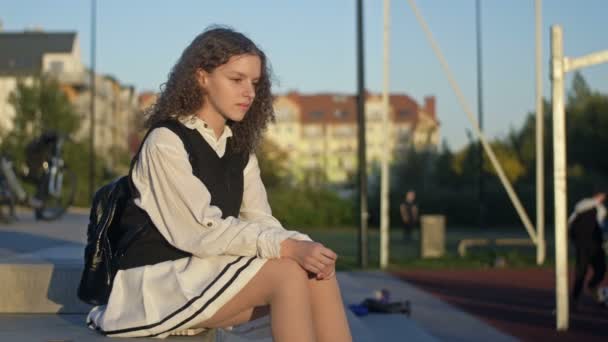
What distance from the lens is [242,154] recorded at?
392 centimetres

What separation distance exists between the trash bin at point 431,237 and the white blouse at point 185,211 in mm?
17530

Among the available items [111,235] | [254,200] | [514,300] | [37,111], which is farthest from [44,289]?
[37,111]

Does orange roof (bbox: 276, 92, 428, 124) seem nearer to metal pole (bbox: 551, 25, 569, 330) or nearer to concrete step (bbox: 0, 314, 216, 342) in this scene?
metal pole (bbox: 551, 25, 569, 330)

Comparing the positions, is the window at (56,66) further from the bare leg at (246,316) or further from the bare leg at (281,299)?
the bare leg at (281,299)

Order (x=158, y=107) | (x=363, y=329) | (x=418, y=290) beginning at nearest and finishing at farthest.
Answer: (x=158, y=107) → (x=363, y=329) → (x=418, y=290)

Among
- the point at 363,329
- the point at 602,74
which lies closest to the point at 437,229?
the point at 602,74

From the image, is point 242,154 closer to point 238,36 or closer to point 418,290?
point 238,36

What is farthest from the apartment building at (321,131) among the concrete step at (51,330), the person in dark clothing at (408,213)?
the concrete step at (51,330)

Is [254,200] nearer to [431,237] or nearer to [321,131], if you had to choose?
[431,237]

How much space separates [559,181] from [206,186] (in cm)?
647

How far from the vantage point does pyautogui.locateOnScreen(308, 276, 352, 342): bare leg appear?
3449mm

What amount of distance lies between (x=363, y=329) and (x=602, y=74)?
32.8 feet

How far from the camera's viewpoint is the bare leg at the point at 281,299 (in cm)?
323

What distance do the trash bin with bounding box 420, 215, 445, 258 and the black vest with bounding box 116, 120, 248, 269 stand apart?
17212 millimetres
